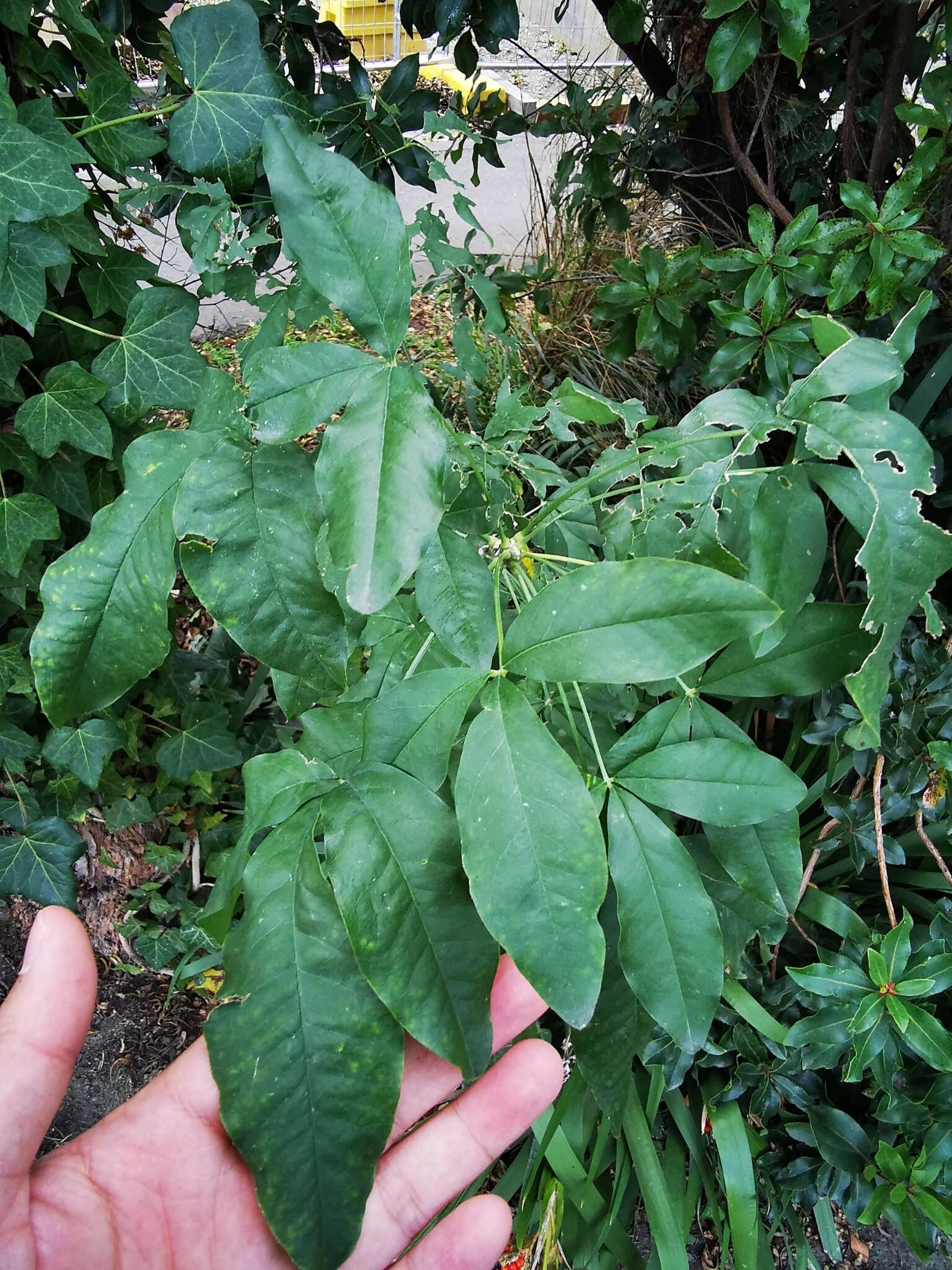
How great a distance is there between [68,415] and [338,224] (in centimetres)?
74

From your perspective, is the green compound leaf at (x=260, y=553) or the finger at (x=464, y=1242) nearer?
the green compound leaf at (x=260, y=553)

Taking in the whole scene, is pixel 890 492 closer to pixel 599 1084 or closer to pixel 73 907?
pixel 599 1084

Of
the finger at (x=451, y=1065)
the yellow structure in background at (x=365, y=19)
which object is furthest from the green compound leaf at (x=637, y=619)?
the yellow structure in background at (x=365, y=19)

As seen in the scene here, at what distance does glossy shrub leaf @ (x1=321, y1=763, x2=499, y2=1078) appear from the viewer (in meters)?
0.59

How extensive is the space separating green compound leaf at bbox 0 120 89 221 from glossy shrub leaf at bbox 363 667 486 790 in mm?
735

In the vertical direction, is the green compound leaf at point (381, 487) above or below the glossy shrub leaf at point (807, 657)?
above

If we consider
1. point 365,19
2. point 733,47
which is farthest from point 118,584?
point 365,19

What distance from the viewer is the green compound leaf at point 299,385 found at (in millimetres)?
571

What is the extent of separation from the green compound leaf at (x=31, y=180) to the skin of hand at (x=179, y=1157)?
0.77 metres

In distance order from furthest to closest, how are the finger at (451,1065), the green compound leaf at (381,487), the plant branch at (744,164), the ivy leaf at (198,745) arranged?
the plant branch at (744,164) → the ivy leaf at (198,745) → the finger at (451,1065) → the green compound leaf at (381,487)

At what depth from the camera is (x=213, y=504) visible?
597mm

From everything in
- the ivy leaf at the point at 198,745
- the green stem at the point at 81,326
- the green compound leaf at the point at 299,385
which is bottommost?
the ivy leaf at the point at 198,745

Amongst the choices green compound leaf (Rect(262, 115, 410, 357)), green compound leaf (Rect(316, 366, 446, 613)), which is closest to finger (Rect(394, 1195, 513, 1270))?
green compound leaf (Rect(316, 366, 446, 613))

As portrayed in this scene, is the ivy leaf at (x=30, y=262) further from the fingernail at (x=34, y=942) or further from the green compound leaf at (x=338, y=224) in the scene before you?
the fingernail at (x=34, y=942)
